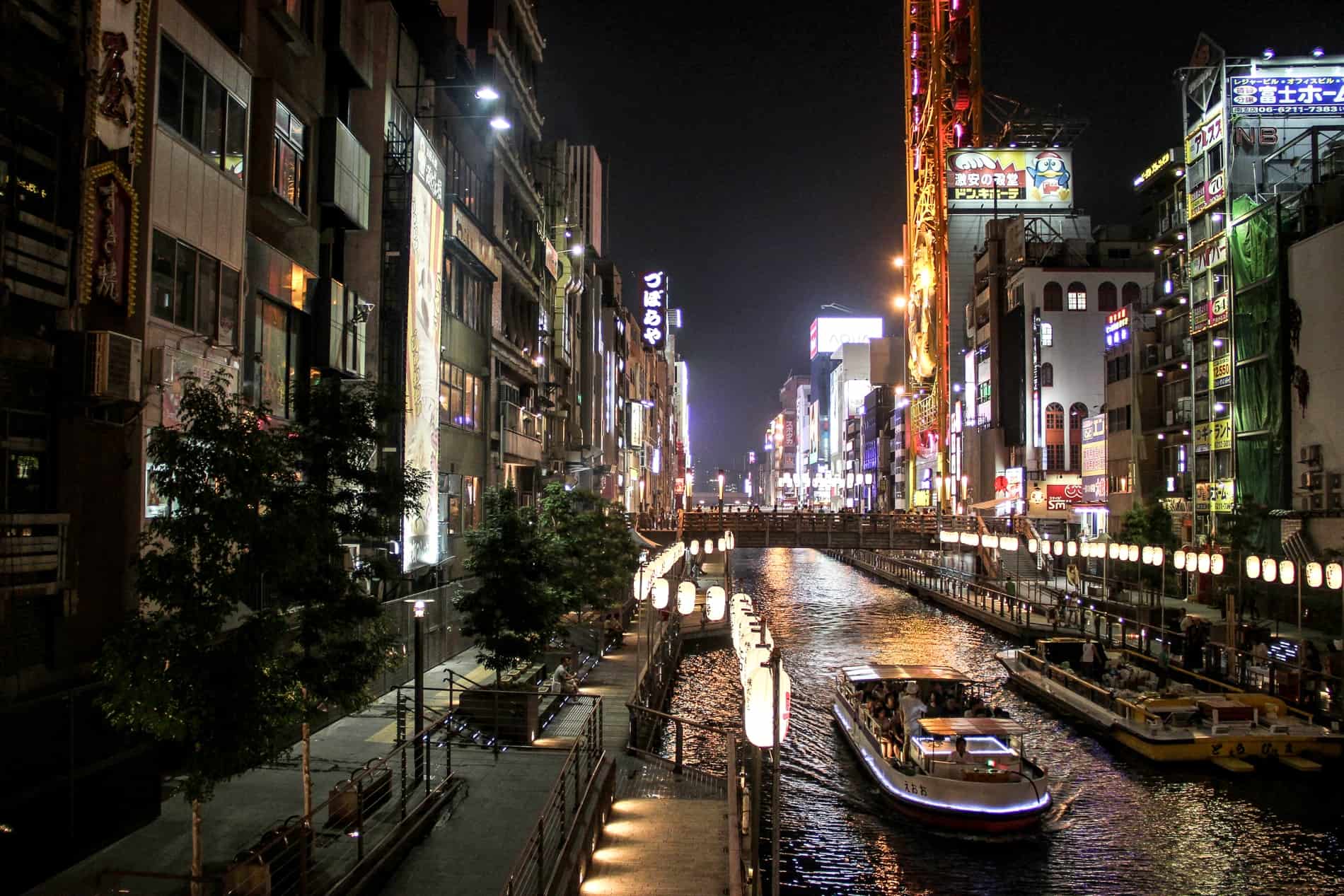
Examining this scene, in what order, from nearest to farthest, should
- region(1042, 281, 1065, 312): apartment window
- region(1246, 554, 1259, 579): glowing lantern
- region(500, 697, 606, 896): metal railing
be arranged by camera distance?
region(500, 697, 606, 896): metal railing
region(1246, 554, 1259, 579): glowing lantern
region(1042, 281, 1065, 312): apartment window

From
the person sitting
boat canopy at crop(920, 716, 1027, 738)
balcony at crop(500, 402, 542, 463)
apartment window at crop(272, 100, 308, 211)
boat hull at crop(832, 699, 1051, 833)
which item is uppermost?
apartment window at crop(272, 100, 308, 211)

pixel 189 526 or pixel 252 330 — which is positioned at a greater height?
pixel 252 330

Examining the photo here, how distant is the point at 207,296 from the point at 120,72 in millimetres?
4416

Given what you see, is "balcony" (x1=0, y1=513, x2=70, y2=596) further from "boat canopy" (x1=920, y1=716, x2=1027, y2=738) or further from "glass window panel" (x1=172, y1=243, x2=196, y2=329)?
"boat canopy" (x1=920, y1=716, x2=1027, y2=738)

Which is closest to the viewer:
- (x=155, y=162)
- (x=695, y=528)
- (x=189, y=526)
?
(x=189, y=526)

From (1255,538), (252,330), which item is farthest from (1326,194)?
(252,330)

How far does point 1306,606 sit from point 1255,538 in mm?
5328

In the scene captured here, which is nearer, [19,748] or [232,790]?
[19,748]

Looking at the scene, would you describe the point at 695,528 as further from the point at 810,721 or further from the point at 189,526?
the point at 189,526

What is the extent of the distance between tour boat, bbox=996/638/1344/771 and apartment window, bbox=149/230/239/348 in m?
26.5

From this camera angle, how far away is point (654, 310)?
13712 cm

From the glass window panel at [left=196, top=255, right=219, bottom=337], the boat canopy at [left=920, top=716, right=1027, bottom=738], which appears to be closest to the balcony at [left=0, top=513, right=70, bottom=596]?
the glass window panel at [left=196, top=255, right=219, bottom=337]

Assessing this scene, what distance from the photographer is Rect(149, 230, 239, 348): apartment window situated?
16.9 meters

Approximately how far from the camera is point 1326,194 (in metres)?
Result: 49.7
